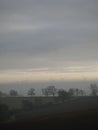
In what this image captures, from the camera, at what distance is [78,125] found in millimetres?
11523

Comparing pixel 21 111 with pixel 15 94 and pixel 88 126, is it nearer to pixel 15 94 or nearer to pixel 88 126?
pixel 88 126

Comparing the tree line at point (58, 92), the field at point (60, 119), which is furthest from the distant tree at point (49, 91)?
the field at point (60, 119)

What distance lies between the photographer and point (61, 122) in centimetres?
1177

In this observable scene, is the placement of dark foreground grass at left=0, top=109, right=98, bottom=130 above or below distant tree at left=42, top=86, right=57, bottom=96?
below

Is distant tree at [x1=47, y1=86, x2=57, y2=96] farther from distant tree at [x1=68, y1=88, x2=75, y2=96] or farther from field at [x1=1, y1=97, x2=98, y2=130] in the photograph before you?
field at [x1=1, y1=97, x2=98, y2=130]

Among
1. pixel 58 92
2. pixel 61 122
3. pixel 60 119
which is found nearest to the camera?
pixel 61 122

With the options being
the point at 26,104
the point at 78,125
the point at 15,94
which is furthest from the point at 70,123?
the point at 15,94

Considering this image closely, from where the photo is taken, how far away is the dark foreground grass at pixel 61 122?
458 inches

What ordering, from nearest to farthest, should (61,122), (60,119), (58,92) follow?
(61,122), (60,119), (58,92)

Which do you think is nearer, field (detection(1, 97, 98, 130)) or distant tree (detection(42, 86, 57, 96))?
field (detection(1, 97, 98, 130))

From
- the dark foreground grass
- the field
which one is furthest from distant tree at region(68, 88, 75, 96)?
the dark foreground grass

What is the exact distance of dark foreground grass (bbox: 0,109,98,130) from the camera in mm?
11625

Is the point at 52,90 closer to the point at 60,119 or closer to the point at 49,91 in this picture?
the point at 49,91

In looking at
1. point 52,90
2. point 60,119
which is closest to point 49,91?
point 52,90
